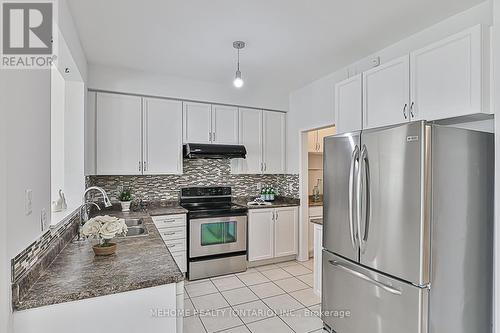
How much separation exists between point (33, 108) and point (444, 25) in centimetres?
301

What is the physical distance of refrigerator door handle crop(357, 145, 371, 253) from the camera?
6.53 ft

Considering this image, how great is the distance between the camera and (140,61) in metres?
3.28

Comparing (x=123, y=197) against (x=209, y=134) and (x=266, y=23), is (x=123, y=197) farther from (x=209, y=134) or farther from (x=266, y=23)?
(x=266, y=23)

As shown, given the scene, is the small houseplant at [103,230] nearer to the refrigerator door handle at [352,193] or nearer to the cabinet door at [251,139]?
the refrigerator door handle at [352,193]

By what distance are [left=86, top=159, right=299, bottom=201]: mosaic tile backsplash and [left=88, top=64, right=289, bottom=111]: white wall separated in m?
A: 0.97

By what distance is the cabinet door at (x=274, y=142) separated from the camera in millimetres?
4500

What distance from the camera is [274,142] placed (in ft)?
15.0

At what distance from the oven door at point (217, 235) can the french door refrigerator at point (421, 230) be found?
1978mm

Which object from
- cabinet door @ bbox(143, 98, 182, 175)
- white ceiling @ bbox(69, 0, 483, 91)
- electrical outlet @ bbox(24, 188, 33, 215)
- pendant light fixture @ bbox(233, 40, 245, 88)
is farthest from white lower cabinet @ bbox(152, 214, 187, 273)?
electrical outlet @ bbox(24, 188, 33, 215)

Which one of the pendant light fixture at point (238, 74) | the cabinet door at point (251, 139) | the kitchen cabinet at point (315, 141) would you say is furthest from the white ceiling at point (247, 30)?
the kitchen cabinet at point (315, 141)

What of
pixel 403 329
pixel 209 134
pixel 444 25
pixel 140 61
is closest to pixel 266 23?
pixel 444 25

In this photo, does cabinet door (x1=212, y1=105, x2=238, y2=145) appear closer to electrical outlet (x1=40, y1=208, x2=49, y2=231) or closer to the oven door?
the oven door

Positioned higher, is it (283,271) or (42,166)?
(42,166)

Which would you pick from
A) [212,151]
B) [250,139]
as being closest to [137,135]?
[212,151]
